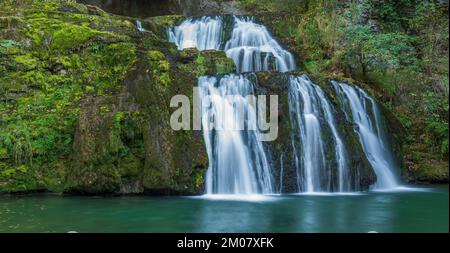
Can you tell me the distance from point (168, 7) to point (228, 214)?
15.4 m

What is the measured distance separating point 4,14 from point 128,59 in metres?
3.39

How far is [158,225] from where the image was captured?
19.9 ft

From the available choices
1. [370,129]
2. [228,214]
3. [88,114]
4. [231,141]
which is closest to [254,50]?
[370,129]

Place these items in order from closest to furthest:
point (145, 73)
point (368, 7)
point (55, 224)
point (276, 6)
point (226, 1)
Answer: point (55, 224), point (145, 73), point (368, 7), point (276, 6), point (226, 1)

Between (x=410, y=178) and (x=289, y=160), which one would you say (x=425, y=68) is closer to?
(x=410, y=178)

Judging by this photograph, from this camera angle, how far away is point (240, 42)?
14.6 metres

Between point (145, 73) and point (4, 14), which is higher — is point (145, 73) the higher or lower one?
the lower one

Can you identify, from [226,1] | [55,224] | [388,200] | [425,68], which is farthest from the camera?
[226,1]

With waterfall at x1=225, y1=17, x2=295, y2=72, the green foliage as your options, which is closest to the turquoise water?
the green foliage

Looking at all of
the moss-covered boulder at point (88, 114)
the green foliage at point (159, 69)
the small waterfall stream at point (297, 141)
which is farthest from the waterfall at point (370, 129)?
the green foliage at point (159, 69)

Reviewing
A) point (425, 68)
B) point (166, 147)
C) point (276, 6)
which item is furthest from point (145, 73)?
point (276, 6)

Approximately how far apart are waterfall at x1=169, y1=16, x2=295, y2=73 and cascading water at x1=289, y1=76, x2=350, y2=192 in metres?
3.06

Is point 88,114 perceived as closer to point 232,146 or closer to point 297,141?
point 232,146

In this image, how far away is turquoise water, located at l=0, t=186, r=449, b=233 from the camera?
19.4 ft
